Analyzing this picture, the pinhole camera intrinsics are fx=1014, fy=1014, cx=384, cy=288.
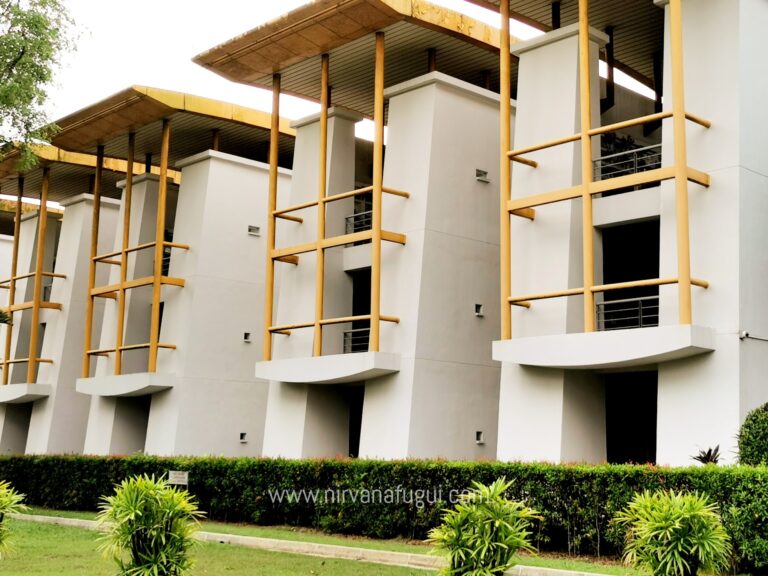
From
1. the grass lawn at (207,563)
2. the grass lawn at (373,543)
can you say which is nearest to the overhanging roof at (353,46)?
the grass lawn at (373,543)

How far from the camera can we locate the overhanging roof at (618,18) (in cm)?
1855

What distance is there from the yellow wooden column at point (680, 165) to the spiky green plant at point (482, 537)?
6.32m

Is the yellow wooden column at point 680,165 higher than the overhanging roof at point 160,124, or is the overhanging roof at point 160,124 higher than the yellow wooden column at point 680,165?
the overhanging roof at point 160,124

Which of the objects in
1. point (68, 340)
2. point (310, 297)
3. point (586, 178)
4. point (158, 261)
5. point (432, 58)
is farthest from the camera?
point (68, 340)

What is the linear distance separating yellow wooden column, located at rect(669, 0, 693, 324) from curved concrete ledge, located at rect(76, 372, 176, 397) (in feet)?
44.4

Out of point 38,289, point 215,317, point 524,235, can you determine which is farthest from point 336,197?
point 38,289

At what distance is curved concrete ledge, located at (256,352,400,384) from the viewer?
18906mm

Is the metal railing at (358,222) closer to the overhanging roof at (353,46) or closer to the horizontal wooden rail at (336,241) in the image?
the horizontal wooden rail at (336,241)

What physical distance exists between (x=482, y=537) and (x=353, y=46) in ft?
44.1

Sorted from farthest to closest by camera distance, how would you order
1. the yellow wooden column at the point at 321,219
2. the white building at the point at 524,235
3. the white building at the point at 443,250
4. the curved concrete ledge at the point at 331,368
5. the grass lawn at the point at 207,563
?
the yellow wooden column at the point at 321,219 < the curved concrete ledge at the point at 331,368 < the white building at the point at 443,250 < the white building at the point at 524,235 < the grass lawn at the point at 207,563

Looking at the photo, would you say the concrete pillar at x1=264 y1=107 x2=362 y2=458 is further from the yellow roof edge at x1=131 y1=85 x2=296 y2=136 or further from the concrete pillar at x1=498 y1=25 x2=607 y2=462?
the concrete pillar at x1=498 y1=25 x2=607 y2=462

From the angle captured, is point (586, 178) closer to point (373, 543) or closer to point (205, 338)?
point (373, 543)

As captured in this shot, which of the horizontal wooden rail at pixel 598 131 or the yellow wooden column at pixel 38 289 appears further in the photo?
the yellow wooden column at pixel 38 289

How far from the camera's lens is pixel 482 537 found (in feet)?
29.4
